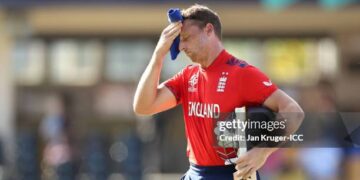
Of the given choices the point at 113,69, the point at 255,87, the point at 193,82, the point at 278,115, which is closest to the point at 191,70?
the point at 193,82

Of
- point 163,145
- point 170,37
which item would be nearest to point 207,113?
point 170,37

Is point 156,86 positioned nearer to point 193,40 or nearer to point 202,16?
point 193,40

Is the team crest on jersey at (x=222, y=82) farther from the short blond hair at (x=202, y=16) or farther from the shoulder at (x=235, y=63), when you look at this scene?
the short blond hair at (x=202, y=16)

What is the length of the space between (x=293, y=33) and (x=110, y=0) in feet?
10.3

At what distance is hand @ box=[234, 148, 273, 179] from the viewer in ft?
17.6

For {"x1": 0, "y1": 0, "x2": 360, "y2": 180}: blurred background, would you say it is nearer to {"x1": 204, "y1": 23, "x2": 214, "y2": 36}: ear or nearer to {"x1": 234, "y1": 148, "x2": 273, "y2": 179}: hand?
{"x1": 204, "y1": 23, "x2": 214, "y2": 36}: ear

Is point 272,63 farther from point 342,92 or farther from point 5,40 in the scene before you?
point 5,40

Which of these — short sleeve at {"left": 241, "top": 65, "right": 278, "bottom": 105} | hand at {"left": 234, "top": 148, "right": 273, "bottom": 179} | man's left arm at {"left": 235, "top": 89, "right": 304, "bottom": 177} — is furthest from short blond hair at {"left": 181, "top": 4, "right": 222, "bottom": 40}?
hand at {"left": 234, "top": 148, "right": 273, "bottom": 179}

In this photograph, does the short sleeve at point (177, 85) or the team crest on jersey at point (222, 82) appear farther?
the short sleeve at point (177, 85)

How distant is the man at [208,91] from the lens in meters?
5.41

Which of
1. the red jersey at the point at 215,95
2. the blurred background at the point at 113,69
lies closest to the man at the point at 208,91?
the red jersey at the point at 215,95

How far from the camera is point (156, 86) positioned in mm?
5723

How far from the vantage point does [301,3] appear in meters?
14.2

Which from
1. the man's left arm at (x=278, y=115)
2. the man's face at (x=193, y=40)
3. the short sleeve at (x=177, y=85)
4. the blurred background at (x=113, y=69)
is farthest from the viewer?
the blurred background at (x=113, y=69)
